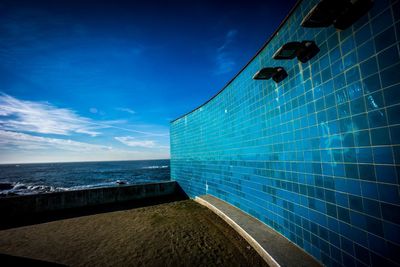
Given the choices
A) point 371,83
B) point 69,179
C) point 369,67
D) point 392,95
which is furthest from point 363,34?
point 69,179

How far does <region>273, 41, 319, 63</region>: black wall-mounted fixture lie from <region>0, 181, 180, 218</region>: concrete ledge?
32.2 feet

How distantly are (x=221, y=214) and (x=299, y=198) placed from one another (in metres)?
3.05

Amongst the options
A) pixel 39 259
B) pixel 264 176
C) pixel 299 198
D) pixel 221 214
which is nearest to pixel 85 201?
pixel 39 259

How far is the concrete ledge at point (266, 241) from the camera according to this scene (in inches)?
123

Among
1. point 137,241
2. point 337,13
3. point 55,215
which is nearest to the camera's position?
point 337,13

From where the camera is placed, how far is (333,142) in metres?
2.79

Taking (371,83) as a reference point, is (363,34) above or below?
above

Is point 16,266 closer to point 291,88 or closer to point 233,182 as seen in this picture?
point 233,182

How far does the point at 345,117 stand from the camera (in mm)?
2562

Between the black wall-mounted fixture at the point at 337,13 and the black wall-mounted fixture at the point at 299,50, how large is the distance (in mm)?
445

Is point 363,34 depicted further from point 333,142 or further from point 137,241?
Result: point 137,241

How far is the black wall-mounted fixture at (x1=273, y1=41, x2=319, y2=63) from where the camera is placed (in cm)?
314

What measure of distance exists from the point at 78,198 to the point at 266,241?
357 inches

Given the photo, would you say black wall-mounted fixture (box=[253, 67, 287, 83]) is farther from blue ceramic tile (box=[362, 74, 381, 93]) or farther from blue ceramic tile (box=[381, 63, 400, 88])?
blue ceramic tile (box=[381, 63, 400, 88])
